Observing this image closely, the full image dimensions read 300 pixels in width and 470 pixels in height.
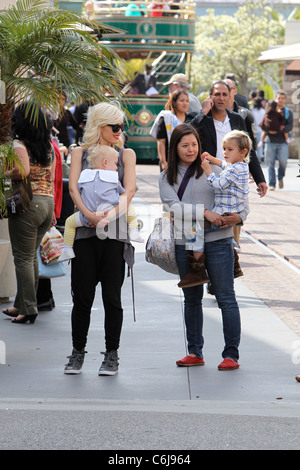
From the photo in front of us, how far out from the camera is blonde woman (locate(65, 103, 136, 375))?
6.73m

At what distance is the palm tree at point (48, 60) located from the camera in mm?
7145

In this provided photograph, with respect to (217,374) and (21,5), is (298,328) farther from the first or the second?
(21,5)

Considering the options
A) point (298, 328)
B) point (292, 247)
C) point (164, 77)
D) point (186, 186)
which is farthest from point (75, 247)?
point (164, 77)

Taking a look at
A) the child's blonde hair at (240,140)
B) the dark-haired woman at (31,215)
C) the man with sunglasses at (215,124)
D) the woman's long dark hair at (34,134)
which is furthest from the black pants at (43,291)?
the child's blonde hair at (240,140)

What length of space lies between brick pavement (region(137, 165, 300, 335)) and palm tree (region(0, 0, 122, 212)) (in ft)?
8.84

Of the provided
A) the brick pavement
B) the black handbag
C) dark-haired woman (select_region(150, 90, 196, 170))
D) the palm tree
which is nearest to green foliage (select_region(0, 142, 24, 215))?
the palm tree

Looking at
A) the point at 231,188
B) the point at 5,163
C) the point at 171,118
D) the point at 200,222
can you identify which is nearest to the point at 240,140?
the point at 231,188

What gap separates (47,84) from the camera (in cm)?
725

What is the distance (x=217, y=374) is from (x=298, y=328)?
5.37 ft

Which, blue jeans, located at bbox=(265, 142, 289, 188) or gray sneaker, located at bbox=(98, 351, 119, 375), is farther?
blue jeans, located at bbox=(265, 142, 289, 188)

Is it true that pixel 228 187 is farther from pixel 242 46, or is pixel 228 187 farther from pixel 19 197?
pixel 242 46

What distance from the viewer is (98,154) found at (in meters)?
6.76

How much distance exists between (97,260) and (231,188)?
3.63ft

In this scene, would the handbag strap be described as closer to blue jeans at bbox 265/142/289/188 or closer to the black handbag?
the black handbag
